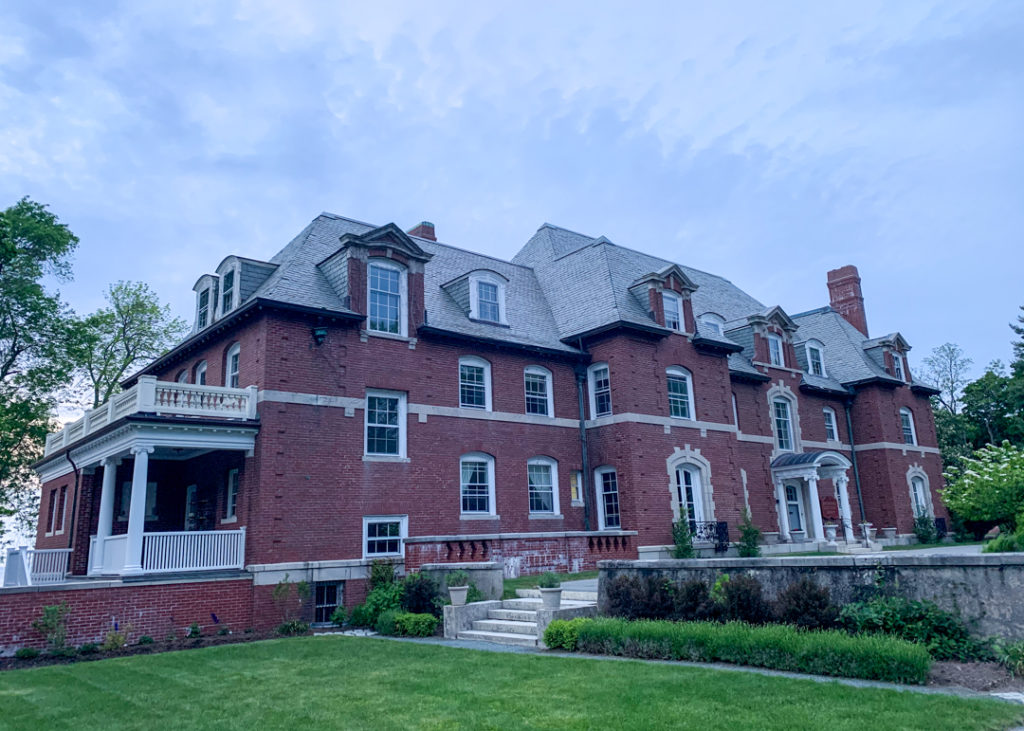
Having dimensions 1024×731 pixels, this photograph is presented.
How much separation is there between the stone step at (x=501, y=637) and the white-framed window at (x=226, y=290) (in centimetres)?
1309

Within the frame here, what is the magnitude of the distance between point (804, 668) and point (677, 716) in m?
2.97

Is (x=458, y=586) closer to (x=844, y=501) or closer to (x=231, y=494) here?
(x=231, y=494)

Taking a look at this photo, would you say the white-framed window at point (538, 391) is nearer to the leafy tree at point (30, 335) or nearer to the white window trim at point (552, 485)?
the white window trim at point (552, 485)

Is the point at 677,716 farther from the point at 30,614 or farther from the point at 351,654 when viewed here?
the point at 30,614

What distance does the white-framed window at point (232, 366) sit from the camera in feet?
71.4

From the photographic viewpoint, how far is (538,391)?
25422 mm

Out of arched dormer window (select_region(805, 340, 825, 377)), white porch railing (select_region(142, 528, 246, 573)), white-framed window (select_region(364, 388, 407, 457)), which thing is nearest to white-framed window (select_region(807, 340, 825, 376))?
arched dormer window (select_region(805, 340, 825, 377))

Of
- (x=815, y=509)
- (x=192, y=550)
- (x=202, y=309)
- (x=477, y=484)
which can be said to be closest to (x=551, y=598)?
(x=192, y=550)

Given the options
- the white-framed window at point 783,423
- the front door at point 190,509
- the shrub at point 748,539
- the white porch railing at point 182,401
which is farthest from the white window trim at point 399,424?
the white-framed window at point 783,423

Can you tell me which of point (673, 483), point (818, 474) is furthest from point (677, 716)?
point (818, 474)

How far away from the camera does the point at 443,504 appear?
21.8m

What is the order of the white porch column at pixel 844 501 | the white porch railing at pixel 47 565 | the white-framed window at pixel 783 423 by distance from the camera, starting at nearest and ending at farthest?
the white porch railing at pixel 47 565 < the white porch column at pixel 844 501 < the white-framed window at pixel 783 423

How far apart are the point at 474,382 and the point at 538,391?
2678mm

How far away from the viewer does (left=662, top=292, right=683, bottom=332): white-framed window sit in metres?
27.1
